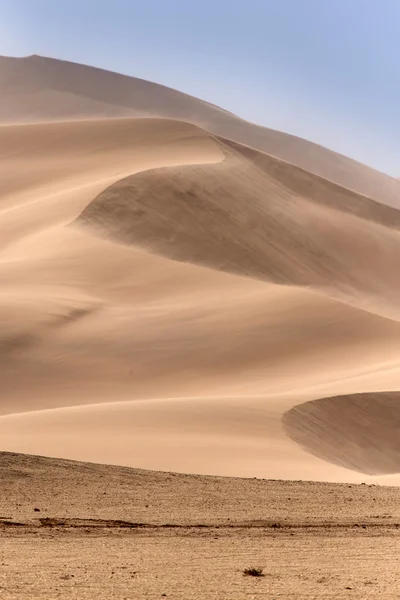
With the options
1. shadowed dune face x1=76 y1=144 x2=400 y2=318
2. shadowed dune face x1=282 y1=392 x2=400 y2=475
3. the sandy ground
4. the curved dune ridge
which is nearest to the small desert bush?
the sandy ground

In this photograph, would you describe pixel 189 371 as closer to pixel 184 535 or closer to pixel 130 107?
pixel 184 535

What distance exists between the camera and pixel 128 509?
14578mm

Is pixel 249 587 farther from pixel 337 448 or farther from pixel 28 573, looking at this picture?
pixel 337 448

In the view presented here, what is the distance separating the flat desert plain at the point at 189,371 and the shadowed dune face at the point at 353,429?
0.06 meters

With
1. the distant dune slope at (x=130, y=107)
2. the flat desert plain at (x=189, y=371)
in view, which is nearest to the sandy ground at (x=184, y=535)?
the flat desert plain at (x=189, y=371)

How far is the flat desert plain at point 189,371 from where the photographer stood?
39.0 feet

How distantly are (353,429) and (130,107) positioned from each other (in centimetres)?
9654

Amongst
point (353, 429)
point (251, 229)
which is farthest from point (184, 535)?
point (251, 229)

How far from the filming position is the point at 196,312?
35.0 meters

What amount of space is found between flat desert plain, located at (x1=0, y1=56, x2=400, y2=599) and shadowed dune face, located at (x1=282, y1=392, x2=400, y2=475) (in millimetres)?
55

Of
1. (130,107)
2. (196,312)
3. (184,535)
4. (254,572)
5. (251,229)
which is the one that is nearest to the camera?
(254,572)

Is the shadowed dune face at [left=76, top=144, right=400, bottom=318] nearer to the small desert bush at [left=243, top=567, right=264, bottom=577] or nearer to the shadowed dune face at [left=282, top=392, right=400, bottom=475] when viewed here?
the shadowed dune face at [left=282, top=392, right=400, bottom=475]

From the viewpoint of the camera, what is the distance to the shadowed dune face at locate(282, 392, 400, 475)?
23.4m

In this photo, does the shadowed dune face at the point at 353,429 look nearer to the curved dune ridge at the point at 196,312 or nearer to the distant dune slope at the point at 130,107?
the curved dune ridge at the point at 196,312
